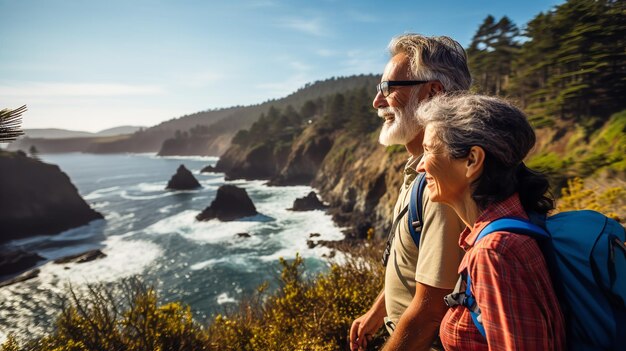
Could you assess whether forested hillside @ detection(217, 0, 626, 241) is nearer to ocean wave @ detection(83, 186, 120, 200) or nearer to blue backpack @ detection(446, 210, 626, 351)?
blue backpack @ detection(446, 210, 626, 351)

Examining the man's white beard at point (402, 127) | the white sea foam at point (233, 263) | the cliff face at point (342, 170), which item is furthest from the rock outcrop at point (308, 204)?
the man's white beard at point (402, 127)

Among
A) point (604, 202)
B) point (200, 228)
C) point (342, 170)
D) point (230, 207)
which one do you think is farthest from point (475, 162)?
point (342, 170)

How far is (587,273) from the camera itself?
0.96 meters

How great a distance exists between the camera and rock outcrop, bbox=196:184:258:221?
3656 cm

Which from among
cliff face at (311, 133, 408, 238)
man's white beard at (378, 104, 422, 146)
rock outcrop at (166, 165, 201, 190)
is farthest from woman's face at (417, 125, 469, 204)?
rock outcrop at (166, 165, 201, 190)

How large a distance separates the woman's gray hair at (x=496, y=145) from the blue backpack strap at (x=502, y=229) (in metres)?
0.15

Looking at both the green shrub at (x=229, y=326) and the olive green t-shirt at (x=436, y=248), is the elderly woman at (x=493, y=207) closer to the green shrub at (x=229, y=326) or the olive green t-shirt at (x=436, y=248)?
the olive green t-shirt at (x=436, y=248)

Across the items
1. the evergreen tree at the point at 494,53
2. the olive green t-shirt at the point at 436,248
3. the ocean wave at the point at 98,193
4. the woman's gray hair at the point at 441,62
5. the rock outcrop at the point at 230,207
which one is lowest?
the ocean wave at the point at 98,193

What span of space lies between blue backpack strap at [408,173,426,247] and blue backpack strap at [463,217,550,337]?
0.46 metres

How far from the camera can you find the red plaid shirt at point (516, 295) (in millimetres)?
979

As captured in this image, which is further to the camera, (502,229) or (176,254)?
(176,254)

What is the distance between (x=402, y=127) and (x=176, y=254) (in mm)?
28015

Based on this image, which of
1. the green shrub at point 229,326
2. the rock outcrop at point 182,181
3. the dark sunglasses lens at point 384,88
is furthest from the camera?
the rock outcrop at point 182,181

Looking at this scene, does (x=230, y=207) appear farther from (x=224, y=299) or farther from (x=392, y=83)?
(x=392, y=83)
